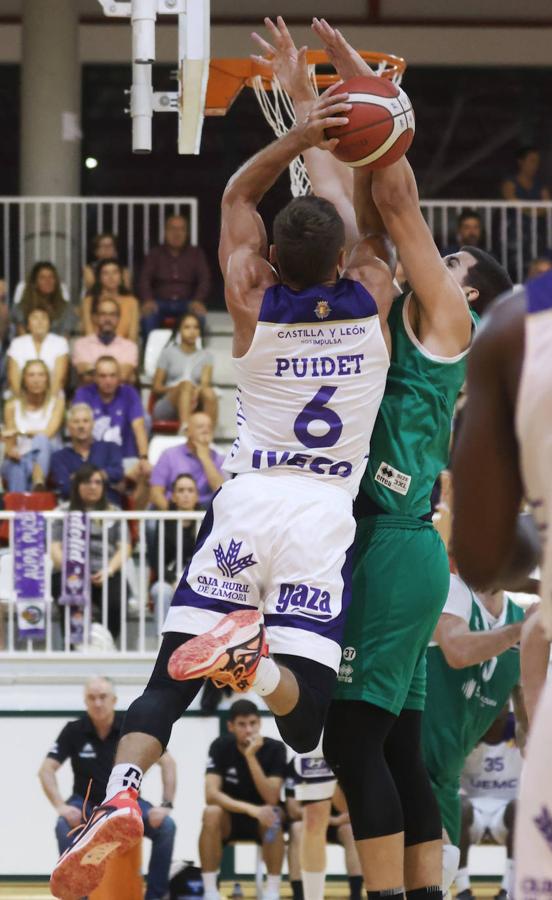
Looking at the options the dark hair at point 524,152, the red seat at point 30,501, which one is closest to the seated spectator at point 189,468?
the red seat at point 30,501

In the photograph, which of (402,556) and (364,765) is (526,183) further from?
(364,765)

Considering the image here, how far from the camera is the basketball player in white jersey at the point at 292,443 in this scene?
4.76 metres

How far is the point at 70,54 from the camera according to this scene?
15586 millimetres

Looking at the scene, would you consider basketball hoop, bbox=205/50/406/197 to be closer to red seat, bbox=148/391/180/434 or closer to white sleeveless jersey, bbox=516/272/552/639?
white sleeveless jersey, bbox=516/272/552/639

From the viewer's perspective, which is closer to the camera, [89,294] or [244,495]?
[244,495]

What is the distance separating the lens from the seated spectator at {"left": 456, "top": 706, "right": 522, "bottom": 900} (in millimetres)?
9414

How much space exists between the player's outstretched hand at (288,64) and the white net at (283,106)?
217 mm

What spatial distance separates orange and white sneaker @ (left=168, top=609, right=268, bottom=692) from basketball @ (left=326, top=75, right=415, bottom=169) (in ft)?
4.89

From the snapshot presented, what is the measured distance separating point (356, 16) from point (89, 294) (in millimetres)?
4937

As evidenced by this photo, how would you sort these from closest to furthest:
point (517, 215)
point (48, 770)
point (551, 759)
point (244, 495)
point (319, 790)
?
point (551, 759)
point (244, 495)
point (319, 790)
point (48, 770)
point (517, 215)

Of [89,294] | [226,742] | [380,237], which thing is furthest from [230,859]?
[380,237]

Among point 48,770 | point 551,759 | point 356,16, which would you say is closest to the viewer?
point 551,759

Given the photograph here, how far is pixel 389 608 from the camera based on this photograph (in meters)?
5.00

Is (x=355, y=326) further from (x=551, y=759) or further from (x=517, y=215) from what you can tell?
(x=517, y=215)
